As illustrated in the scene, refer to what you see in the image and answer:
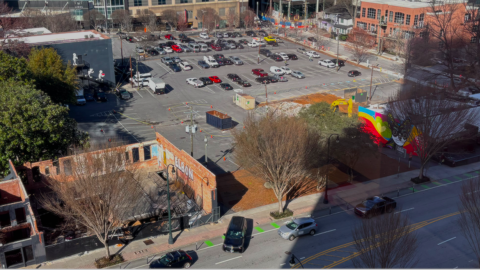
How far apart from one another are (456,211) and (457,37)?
60.4 meters

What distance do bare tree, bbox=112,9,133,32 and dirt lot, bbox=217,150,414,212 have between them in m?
70.4

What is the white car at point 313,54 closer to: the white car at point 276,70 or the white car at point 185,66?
the white car at point 276,70

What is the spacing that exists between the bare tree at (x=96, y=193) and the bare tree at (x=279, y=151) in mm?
10585

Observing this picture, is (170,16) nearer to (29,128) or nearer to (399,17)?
(399,17)

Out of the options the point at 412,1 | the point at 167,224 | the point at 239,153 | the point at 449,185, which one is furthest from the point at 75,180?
the point at 412,1

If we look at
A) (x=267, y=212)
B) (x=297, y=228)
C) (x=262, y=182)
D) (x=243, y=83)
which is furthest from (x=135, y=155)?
(x=243, y=83)

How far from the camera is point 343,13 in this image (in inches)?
4409

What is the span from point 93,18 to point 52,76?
56262 mm

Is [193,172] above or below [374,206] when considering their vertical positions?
above

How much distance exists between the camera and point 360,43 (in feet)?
295

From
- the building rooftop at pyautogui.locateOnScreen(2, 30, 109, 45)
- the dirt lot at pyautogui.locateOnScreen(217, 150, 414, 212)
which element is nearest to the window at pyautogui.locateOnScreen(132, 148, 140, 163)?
the dirt lot at pyautogui.locateOnScreen(217, 150, 414, 212)

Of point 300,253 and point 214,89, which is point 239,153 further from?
point 214,89

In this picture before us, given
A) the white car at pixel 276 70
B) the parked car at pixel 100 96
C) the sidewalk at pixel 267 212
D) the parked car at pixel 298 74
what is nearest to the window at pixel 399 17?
the parked car at pixel 298 74

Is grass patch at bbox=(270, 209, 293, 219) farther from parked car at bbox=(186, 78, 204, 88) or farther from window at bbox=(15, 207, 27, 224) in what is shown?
parked car at bbox=(186, 78, 204, 88)
